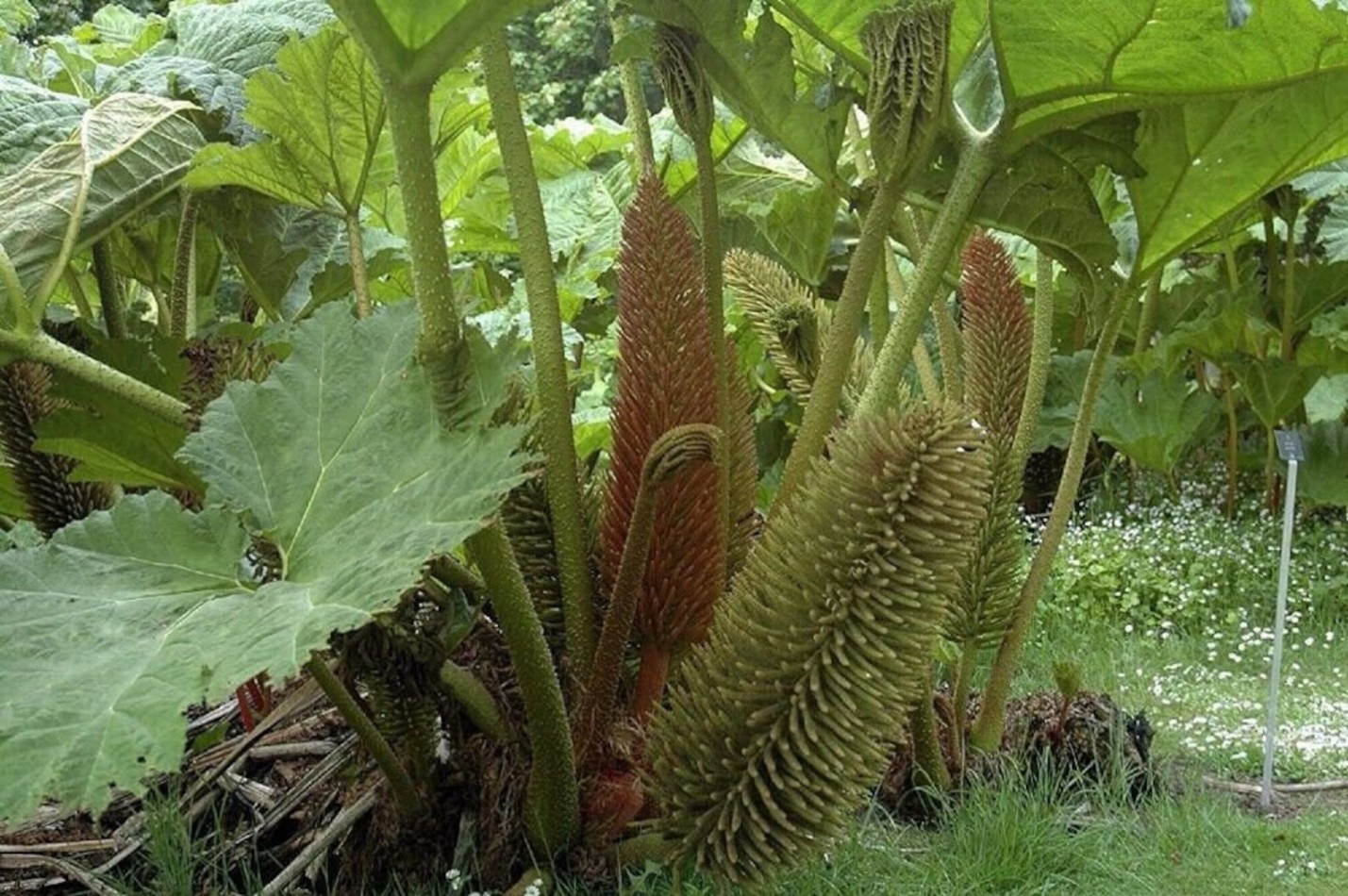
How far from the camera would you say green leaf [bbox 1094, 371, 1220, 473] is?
14.2ft

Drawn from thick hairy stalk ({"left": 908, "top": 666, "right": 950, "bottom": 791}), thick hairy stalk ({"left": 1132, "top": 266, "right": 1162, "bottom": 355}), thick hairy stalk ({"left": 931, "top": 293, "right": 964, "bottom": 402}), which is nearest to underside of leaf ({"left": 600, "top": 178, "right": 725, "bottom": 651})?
thick hairy stalk ({"left": 908, "top": 666, "right": 950, "bottom": 791})

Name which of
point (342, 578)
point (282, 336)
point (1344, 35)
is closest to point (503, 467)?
point (342, 578)

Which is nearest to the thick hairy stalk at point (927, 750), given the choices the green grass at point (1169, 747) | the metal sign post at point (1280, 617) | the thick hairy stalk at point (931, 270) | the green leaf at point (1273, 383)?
the green grass at point (1169, 747)

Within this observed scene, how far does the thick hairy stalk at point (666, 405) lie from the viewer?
1389mm

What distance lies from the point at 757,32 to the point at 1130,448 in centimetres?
334

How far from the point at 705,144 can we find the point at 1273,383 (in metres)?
3.13

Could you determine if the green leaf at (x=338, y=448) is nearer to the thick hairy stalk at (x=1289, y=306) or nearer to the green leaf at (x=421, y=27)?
the green leaf at (x=421, y=27)

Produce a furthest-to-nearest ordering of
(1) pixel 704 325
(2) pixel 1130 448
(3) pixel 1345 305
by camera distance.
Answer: (2) pixel 1130 448, (3) pixel 1345 305, (1) pixel 704 325

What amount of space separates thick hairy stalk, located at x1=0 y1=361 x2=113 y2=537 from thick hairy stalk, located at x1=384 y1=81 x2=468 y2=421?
571 mm

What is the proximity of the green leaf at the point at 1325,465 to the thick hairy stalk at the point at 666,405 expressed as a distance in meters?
3.36

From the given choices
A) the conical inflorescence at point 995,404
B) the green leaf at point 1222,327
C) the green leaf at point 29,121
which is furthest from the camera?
the green leaf at point 1222,327

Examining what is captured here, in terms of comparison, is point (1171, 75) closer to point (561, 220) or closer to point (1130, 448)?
point (561, 220)

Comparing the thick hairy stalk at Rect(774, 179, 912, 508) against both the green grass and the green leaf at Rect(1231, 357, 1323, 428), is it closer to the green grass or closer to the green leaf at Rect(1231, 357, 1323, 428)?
the green grass

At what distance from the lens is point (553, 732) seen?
51.0 inches
